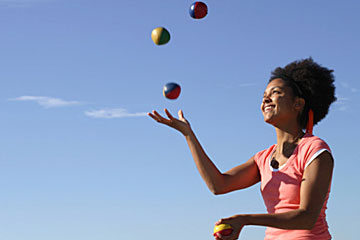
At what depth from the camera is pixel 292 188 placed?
18.1 feet

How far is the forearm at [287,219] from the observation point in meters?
5.07

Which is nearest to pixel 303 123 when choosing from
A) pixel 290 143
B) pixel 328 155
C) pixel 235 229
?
pixel 290 143

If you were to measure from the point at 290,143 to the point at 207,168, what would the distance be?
0.87 metres

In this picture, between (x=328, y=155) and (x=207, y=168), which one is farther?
(x=207, y=168)

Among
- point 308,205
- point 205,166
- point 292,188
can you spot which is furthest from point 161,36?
point 308,205

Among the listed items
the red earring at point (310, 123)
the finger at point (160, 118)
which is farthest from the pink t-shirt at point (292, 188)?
the finger at point (160, 118)

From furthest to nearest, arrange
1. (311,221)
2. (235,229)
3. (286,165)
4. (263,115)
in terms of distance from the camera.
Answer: (263,115), (286,165), (311,221), (235,229)

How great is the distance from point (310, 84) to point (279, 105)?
47 cm

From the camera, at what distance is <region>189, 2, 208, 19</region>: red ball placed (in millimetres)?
7973

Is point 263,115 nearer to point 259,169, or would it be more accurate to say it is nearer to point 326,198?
point 259,169

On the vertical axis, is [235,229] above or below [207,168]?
below

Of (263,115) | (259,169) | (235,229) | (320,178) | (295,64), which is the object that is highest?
(295,64)

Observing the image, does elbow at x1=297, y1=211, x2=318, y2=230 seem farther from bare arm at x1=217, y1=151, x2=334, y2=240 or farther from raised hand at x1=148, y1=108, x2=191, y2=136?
raised hand at x1=148, y1=108, x2=191, y2=136

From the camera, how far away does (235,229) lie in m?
4.90
